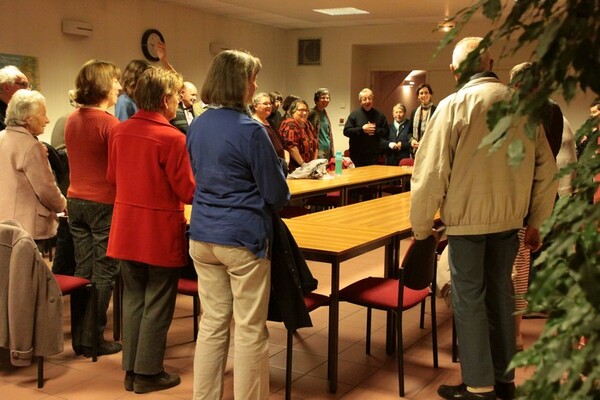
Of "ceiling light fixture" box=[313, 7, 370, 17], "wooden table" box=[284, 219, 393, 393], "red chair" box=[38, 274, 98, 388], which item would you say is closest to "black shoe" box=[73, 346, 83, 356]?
"red chair" box=[38, 274, 98, 388]

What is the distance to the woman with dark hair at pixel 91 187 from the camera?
11.8 ft

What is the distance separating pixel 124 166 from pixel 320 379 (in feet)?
4.74

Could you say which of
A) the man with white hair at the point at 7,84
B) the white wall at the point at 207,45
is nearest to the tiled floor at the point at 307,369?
the man with white hair at the point at 7,84

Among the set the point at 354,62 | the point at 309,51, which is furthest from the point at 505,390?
the point at 309,51

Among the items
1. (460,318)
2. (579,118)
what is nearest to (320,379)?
(460,318)

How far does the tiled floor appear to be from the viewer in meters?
3.29

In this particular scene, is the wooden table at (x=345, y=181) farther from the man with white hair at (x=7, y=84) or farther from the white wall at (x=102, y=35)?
the white wall at (x=102, y=35)

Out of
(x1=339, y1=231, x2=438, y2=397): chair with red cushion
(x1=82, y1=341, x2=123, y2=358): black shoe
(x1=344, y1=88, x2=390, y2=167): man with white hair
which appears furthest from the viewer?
(x1=344, y1=88, x2=390, y2=167): man with white hair

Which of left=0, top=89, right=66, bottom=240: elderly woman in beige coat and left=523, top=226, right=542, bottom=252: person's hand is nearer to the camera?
left=523, top=226, right=542, bottom=252: person's hand

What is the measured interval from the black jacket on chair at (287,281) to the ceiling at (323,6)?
6.49 m

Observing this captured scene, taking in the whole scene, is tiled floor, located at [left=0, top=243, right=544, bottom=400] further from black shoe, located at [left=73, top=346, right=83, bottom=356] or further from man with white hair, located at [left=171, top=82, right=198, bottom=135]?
man with white hair, located at [left=171, top=82, right=198, bottom=135]

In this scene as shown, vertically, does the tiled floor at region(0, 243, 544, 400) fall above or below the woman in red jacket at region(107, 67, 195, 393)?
below

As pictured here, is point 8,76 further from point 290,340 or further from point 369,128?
point 369,128

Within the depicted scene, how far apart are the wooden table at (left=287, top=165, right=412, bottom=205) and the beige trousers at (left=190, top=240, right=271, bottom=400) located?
2328 millimetres
